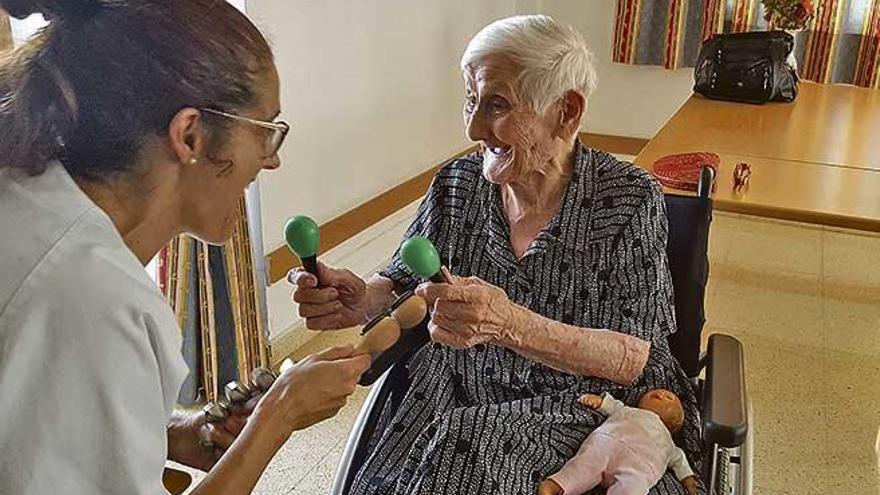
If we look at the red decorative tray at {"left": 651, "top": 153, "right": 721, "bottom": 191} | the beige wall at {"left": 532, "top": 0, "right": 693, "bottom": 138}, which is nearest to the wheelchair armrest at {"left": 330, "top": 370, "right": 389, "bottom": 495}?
the red decorative tray at {"left": 651, "top": 153, "right": 721, "bottom": 191}

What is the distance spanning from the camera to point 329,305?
1.55m

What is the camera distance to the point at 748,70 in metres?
3.09

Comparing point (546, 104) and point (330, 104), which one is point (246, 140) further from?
point (330, 104)

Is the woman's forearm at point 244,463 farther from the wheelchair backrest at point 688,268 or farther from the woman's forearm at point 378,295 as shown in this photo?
the wheelchair backrest at point 688,268

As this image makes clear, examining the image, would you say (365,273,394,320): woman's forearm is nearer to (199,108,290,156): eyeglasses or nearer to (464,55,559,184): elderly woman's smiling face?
(464,55,559,184): elderly woman's smiling face

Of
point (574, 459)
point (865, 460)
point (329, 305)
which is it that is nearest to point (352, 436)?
point (329, 305)

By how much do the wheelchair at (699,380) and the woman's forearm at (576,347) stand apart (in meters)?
0.12

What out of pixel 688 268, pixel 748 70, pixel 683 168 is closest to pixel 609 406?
pixel 688 268

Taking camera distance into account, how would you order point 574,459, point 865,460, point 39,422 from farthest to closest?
point 865,460 < point 574,459 < point 39,422

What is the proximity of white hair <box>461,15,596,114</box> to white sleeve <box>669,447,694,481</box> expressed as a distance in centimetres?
59

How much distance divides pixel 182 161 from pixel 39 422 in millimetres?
284

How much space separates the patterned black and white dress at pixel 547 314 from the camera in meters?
1.42

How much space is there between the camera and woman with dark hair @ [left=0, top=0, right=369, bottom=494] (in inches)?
31.8

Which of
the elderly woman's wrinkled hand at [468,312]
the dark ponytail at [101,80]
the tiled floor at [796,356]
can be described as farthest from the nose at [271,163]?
the tiled floor at [796,356]
